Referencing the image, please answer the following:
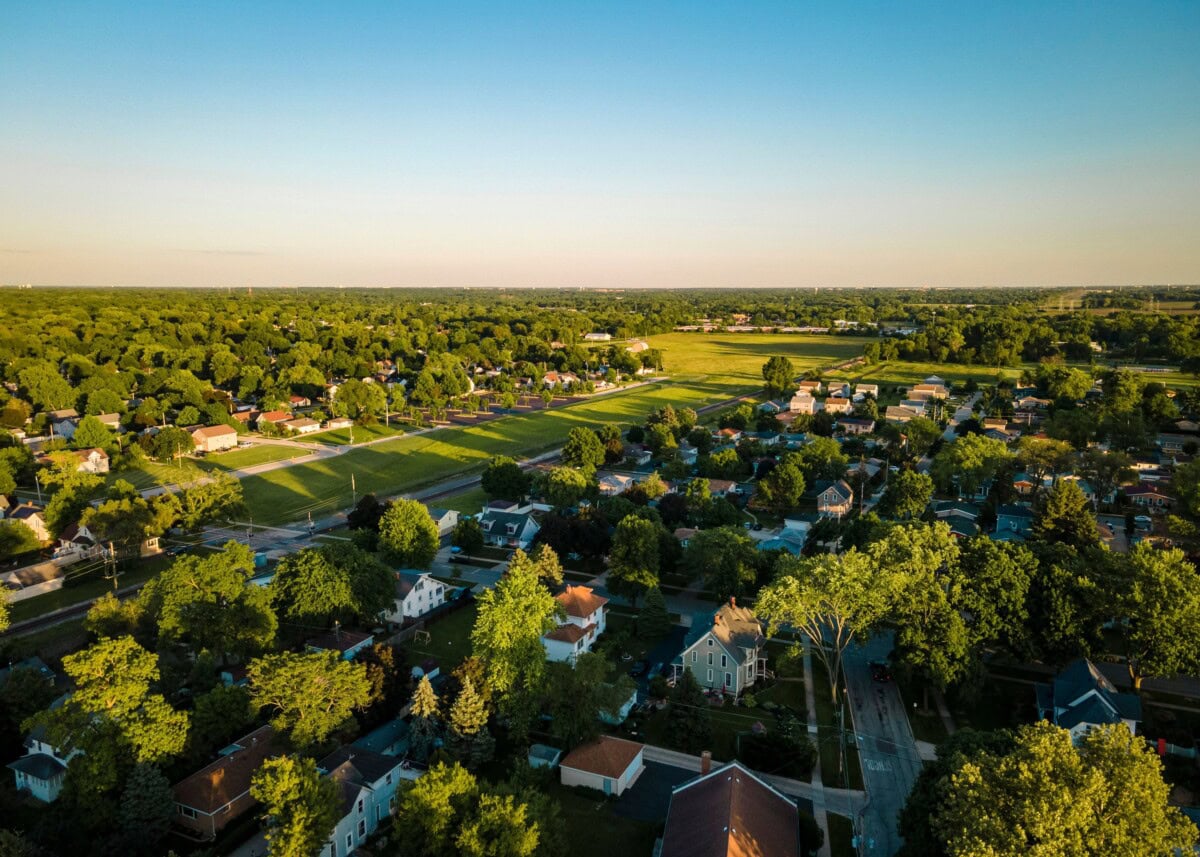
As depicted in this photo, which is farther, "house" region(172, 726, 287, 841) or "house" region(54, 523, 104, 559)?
"house" region(54, 523, 104, 559)

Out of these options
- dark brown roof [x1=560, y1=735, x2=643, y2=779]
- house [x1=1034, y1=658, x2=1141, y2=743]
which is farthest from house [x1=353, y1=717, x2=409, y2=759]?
house [x1=1034, y1=658, x2=1141, y2=743]

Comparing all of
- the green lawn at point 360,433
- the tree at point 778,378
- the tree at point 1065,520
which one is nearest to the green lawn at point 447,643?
the tree at point 1065,520

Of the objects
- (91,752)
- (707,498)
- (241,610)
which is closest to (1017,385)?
(707,498)

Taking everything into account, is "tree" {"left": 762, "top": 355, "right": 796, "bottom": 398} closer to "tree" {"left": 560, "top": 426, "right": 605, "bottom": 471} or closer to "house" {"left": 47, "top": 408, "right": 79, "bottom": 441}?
"tree" {"left": 560, "top": 426, "right": 605, "bottom": 471}

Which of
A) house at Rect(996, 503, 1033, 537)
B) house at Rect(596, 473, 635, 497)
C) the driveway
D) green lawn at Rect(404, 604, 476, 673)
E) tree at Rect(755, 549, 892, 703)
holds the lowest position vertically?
green lawn at Rect(404, 604, 476, 673)

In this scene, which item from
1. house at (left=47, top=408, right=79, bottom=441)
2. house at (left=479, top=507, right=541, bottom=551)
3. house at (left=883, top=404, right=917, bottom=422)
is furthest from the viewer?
house at (left=883, top=404, right=917, bottom=422)

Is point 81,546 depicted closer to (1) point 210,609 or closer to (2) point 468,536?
(1) point 210,609

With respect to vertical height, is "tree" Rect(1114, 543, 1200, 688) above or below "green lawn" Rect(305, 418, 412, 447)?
above

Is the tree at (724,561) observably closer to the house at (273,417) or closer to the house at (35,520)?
the house at (35,520)
